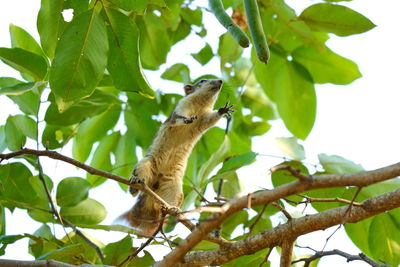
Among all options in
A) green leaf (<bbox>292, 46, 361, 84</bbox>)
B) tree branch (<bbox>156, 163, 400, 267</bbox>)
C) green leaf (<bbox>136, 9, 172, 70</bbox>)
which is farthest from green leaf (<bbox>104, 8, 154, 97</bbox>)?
green leaf (<bbox>292, 46, 361, 84</bbox>)

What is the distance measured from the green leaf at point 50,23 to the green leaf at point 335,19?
1.46 m

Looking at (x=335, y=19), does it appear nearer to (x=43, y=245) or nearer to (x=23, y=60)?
(x=23, y=60)

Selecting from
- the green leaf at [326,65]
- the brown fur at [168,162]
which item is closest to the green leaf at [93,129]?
the brown fur at [168,162]

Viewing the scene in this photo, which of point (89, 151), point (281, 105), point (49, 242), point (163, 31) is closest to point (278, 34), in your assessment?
point (281, 105)

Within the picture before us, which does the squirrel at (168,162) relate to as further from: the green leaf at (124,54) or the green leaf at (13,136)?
the green leaf at (124,54)

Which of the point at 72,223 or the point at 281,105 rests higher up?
the point at 281,105

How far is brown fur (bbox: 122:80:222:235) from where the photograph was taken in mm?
3799

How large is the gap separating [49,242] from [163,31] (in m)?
1.71

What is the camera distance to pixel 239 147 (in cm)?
405

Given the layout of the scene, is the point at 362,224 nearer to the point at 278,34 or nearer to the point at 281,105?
the point at 281,105

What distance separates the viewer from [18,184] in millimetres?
3201

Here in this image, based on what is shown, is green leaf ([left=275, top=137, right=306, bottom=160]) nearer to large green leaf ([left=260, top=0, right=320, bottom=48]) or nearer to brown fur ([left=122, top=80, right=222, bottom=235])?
large green leaf ([left=260, top=0, right=320, bottom=48])

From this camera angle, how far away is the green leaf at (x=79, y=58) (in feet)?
7.84

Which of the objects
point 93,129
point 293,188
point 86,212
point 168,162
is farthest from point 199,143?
point 293,188
